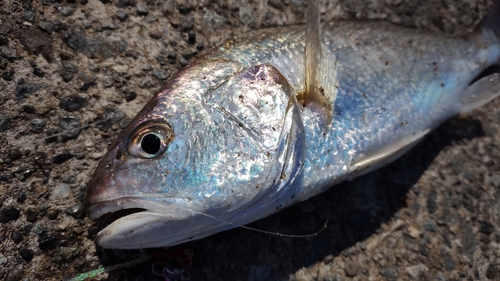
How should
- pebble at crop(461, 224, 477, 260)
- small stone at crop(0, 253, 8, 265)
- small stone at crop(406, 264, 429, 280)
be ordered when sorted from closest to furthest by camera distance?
small stone at crop(0, 253, 8, 265), small stone at crop(406, 264, 429, 280), pebble at crop(461, 224, 477, 260)

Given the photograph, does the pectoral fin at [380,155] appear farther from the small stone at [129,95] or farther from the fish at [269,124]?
the small stone at [129,95]

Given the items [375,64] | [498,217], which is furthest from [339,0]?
[498,217]

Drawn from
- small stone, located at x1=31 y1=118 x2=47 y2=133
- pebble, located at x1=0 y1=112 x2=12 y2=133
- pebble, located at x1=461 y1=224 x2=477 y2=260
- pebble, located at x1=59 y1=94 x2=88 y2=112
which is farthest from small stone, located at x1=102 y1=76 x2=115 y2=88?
pebble, located at x1=461 y1=224 x2=477 y2=260

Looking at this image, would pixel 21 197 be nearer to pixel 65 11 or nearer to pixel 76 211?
pixel 76 211

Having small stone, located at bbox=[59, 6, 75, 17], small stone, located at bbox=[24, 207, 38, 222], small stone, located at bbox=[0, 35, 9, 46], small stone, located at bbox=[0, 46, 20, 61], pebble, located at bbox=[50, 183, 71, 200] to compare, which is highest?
small stone, located at bbox=[59, 6, 75, 17]

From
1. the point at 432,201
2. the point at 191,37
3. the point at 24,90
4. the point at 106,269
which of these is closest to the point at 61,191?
the point at 106,269

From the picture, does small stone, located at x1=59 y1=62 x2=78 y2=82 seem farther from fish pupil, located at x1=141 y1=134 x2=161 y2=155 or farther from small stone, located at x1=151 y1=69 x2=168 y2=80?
fish pupil, located at x1=141 y1=134 x2=161 y2=155

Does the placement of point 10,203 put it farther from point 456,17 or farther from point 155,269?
point 456,17
